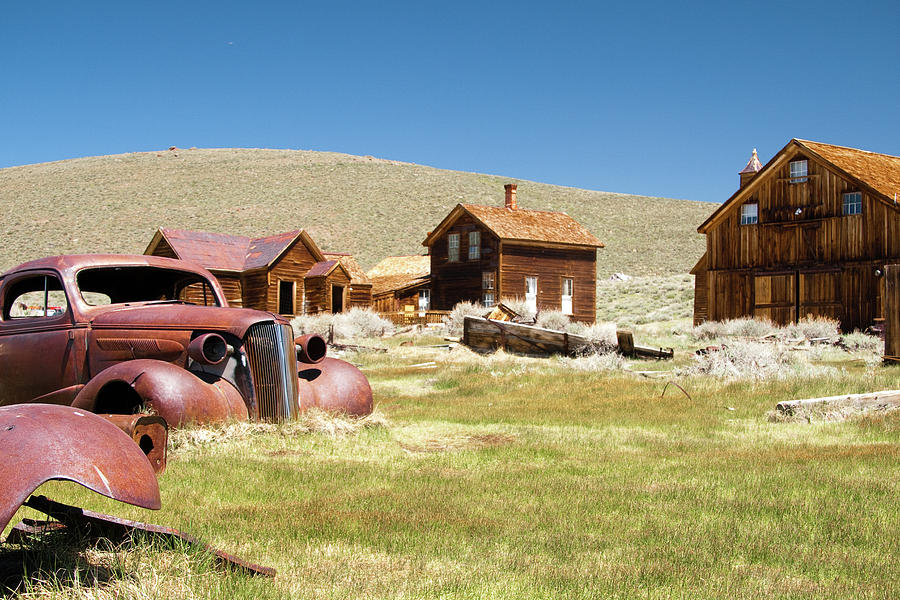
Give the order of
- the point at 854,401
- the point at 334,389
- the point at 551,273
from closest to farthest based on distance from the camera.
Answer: the point at 334,389
the point at 854,401
the point at 551,273

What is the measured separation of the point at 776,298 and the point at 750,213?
331cm

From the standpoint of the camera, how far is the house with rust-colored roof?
117 feet

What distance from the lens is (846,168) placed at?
91.4 ft

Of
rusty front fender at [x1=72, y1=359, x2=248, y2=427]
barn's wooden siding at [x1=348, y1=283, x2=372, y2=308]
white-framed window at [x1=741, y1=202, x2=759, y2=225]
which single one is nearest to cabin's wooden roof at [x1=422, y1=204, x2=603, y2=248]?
barn's wooden siding at [x1=348, y1=283, x2=372, y2=308]

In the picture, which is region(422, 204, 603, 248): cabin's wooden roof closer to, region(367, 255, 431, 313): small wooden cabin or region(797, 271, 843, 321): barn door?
region(367, 255, 431, 313): small wooden cabin

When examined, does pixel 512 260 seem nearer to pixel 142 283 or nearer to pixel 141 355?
pixel 142 283

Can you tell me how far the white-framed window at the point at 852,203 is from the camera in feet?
89.2

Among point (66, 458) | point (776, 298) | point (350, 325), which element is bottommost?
point (66, 458)

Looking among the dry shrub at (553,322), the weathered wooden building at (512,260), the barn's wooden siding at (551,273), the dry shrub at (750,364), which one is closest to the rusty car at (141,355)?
the dry shrub at (750,364)

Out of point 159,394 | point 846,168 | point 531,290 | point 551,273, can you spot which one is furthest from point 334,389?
point 551,273

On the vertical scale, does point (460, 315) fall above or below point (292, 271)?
below

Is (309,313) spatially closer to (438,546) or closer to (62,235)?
(438,546)

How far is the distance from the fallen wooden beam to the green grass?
0.37 m

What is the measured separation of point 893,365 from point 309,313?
2649 centimetres
